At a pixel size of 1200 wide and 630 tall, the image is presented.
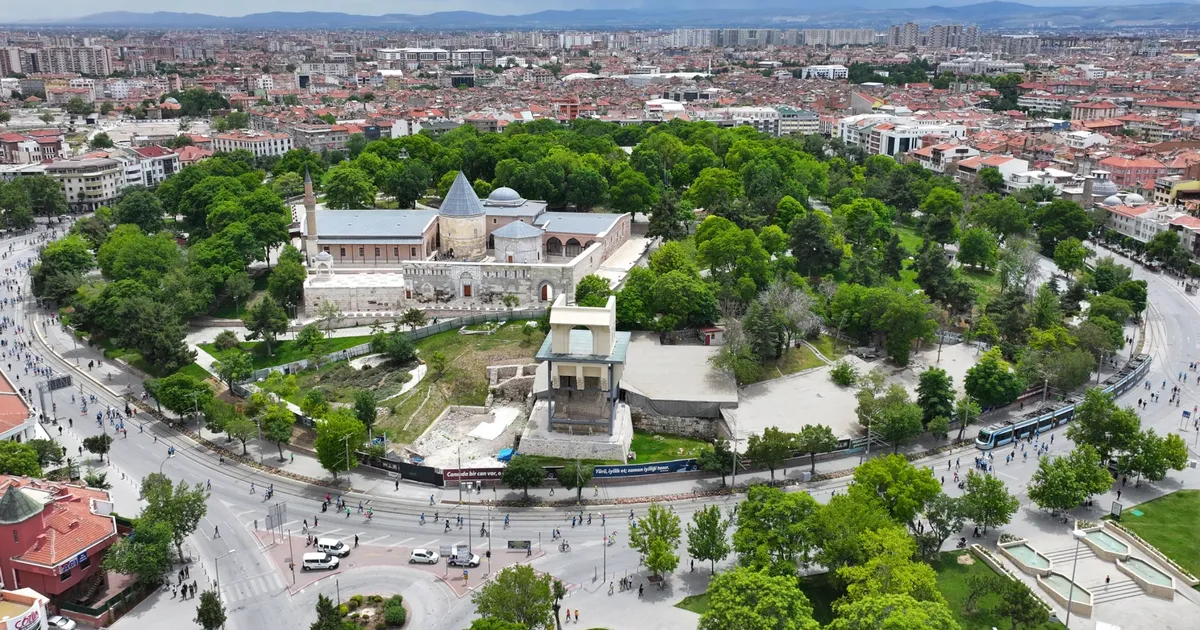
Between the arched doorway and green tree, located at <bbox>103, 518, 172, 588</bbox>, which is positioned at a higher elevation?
the arched doorway

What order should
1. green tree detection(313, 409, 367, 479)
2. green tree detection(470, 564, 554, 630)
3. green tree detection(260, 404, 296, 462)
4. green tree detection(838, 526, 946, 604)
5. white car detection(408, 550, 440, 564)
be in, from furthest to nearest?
green tree detection(260, 404, 296, 462) < green tree detection(313, 409, 367, 479) < white car detection(408, 550, 440, 564) < green tree detection(838, 526, 946, 604) < green tree detection(470, 564, 554, 630)

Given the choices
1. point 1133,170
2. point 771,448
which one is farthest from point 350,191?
point 1133,170

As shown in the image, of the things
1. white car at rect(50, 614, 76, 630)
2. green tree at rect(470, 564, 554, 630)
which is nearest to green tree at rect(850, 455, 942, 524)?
green tree at rect(470, 564, 554, 630)

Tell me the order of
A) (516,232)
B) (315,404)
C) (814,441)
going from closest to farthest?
1. (814,441)
2. (315,404)
3. (516,232)

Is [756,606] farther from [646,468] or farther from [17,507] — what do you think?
[17,507]

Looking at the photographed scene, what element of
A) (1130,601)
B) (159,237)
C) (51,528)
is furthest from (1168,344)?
(159,237)

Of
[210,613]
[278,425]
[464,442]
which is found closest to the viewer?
[210,613]

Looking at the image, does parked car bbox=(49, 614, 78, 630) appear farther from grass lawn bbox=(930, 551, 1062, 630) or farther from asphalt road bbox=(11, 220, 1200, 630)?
grass lawn bbox=(930, 551, 1062, 630)

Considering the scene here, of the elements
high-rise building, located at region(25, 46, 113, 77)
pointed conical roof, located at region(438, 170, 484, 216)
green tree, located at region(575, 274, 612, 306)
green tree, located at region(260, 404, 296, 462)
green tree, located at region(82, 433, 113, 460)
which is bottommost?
green tree, located at region(82, 433, 113, 460)
